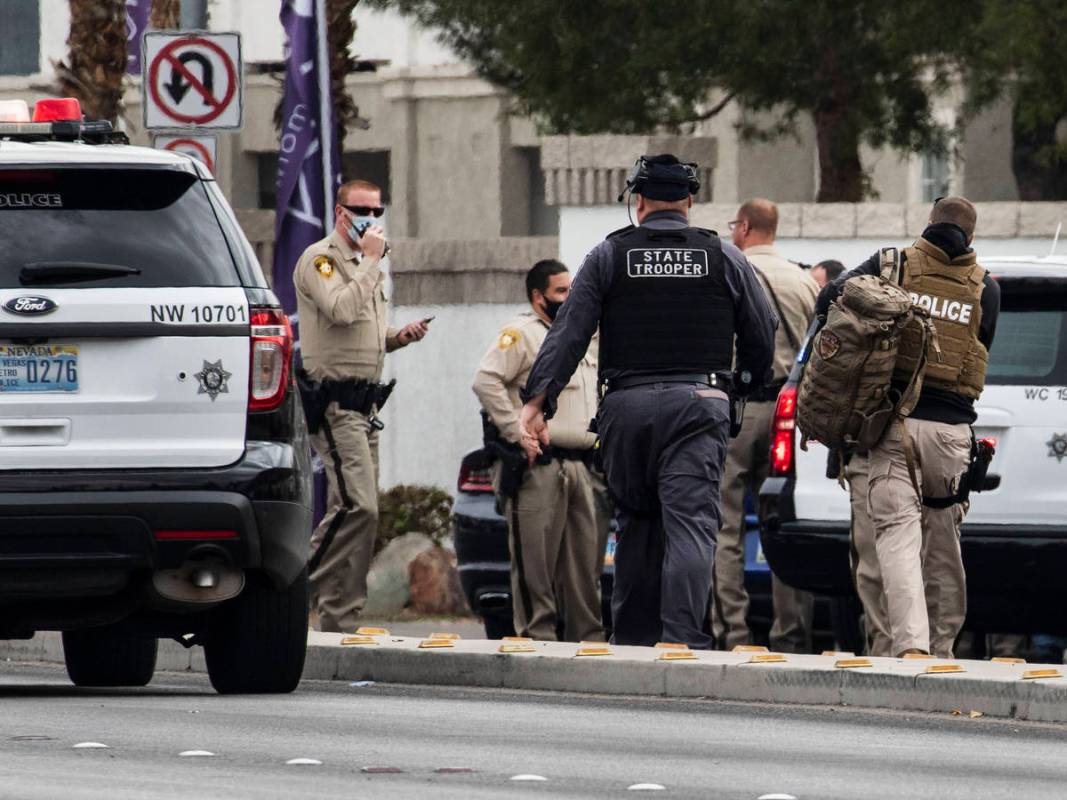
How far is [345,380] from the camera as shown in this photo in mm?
13234

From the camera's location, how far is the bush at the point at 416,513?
58.5 ft

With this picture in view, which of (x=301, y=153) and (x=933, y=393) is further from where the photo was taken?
(x=301, y=153)

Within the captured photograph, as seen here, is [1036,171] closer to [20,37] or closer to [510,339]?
[510,339]

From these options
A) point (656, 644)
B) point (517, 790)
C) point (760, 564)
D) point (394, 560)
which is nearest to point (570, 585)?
point (760, 564)

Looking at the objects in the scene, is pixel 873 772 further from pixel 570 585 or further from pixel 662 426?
pixel 570 585

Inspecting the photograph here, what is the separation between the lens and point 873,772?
7887 millimetres

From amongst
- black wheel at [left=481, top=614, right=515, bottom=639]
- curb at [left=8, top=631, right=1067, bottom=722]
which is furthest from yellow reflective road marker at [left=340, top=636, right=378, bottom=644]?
black wheel at [left=481, top=614, right=515, bottom=639]

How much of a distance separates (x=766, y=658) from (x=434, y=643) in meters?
1.30

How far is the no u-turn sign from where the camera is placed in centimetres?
1457

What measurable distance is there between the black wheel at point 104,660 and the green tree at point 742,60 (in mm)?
13180

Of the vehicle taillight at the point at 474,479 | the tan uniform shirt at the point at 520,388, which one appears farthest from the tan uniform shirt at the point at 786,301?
the vehicle taillight at the point at 474,479

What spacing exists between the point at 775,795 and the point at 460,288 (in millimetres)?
12000

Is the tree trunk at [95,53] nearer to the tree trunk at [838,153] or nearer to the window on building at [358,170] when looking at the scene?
the tree trunk at [838,153]

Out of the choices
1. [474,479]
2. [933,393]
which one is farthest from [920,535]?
[474,479]
